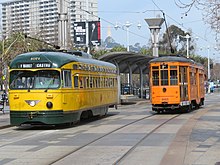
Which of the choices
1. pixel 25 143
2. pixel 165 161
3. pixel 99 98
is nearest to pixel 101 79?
pixel 99 98

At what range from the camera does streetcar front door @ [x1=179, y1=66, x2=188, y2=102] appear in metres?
28.8

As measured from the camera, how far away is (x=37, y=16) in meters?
58.0

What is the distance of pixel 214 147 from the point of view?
13828 millimetres

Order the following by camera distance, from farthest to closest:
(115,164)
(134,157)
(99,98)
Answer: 1. (99,98)
2. (134,157)
3. (115,164)

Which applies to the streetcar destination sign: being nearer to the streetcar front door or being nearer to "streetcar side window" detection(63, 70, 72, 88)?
"streetcar side window" detection(63, 70, 72, 88)

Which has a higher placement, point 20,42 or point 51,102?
point 20,42

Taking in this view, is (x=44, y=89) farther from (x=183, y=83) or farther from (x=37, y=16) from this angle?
(x=37, y=16)

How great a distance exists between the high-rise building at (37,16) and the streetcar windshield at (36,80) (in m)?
32.4

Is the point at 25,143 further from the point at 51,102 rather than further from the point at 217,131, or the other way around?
the point at 217,131

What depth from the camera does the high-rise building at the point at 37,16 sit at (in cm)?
5384

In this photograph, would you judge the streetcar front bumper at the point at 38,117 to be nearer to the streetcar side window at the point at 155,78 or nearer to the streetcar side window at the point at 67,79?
the streetcar side window at the point at 67,79

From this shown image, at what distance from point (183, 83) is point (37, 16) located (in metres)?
32.6

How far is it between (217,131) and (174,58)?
11266mm

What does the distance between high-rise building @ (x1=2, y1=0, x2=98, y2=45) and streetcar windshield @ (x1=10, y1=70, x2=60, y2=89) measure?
32.4 m
